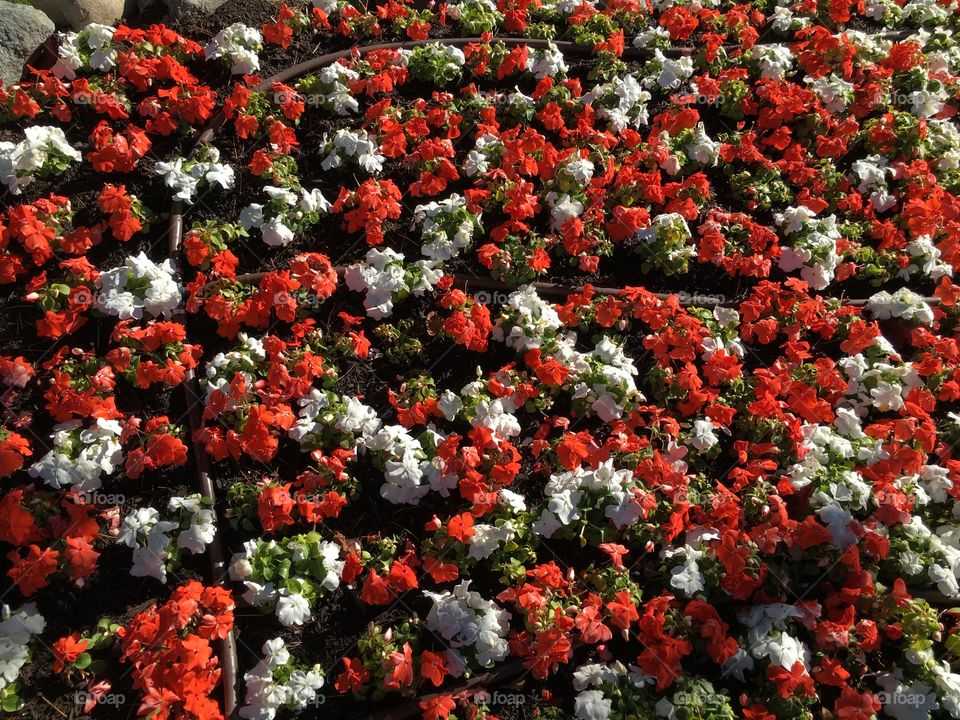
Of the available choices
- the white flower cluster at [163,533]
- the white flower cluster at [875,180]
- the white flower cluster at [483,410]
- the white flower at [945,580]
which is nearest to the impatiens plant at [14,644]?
the white flower cluster at [163,533]

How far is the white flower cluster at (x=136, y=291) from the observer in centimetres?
435

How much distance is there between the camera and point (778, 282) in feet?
16.9

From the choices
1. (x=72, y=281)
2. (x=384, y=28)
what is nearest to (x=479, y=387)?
(x=72, y=281)

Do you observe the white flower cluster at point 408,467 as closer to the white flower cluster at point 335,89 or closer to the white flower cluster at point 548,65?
the white flower cluster at point 335,89

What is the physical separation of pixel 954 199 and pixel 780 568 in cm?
358

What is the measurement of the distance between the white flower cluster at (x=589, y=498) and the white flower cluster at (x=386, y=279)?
159 centimetres

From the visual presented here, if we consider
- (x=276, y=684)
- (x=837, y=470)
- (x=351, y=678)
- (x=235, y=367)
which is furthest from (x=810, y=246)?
(x=276, y=684)

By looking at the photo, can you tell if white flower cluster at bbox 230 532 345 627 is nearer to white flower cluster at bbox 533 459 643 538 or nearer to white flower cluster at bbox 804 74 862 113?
white flower cluster at bbox 533 459 643 538

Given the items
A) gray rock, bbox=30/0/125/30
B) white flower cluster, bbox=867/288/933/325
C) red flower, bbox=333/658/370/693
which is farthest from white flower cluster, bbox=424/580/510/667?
gray rock, bbox=30/0/125/30

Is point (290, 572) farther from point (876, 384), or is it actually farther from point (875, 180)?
point (875, 180)

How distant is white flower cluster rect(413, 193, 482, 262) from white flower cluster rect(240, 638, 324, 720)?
269cm

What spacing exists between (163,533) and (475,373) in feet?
6.78

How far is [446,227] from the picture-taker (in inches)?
197

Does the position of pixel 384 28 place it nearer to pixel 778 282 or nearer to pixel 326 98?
pixel 326 98
